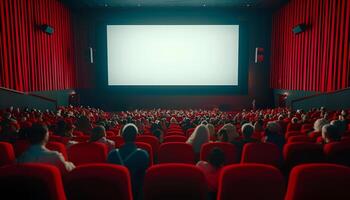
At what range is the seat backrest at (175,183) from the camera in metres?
2.08

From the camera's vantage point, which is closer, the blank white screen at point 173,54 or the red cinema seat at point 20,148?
the red cinema seat at point 20,148

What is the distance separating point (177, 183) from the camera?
81.7 inches

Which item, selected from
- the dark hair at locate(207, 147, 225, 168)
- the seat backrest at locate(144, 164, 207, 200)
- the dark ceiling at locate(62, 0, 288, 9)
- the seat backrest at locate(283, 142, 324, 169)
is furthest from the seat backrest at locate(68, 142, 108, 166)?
the dark ceiling at locate(62, 0, 288, 9)

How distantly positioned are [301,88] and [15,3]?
49.1 ft

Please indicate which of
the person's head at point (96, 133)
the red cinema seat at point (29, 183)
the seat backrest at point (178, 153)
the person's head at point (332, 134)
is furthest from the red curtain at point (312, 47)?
the red cinema seat at point (29, 183)

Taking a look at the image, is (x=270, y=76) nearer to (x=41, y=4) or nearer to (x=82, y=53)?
(x=82, y=53)

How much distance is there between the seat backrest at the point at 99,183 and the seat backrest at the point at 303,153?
2333mm


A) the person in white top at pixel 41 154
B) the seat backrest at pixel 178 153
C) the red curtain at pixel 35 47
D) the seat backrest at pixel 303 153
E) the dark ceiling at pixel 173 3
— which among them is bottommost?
the seat backrest at pixel 178 153

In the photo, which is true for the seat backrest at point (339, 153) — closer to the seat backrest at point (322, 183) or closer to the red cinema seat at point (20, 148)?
the seat backrest at point (322, 183)

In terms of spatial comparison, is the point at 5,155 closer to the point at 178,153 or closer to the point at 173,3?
the point at 178,153

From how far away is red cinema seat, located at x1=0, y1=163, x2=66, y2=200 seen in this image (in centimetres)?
184

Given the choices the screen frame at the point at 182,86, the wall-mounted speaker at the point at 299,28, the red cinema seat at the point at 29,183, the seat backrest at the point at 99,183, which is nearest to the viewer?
the red cinema seat at the point at 29,183

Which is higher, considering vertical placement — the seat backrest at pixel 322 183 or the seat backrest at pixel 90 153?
the seat backrest at pixel 322 183

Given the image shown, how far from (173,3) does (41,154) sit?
17656 mm
